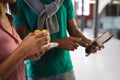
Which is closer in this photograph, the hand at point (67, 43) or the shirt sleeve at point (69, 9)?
the hand at point (67, 43)

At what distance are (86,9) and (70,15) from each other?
167 inches

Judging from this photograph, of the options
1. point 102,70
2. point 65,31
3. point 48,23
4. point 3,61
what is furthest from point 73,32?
point 102,70

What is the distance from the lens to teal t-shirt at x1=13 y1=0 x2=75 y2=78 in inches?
48.7

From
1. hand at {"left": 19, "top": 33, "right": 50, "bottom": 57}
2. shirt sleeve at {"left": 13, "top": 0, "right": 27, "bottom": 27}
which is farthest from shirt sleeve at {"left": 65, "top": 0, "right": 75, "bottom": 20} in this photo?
hand at {"left": 19, "top": 33, "right": 50, "bottom": 57}

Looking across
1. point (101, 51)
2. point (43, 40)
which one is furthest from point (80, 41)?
point (101, 51)

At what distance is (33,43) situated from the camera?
892mm

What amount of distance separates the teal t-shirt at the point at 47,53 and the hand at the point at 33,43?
13.2 inches

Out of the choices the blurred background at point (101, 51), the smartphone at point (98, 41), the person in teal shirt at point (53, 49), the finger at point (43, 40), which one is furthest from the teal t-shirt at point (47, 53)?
the blurred background at point (101, 51)

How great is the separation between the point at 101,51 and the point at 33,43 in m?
3.13

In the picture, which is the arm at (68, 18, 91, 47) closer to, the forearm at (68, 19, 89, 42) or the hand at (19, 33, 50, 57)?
the forearm at (68, 19, 89, 42)

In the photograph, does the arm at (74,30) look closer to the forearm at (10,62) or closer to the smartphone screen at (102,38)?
the smartphone screen at (102,38)

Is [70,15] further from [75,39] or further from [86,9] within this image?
[86,9]

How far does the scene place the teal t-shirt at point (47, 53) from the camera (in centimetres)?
124

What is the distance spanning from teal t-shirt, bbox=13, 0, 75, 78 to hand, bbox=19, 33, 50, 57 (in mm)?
335
